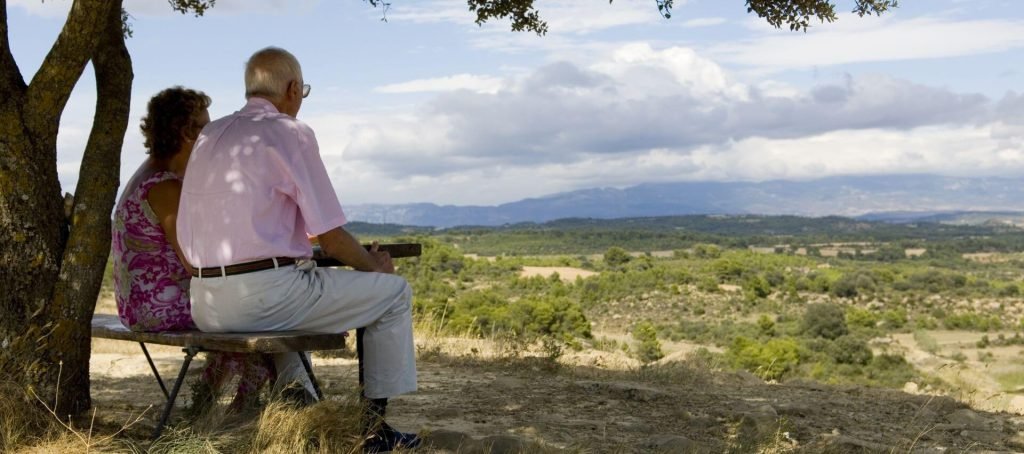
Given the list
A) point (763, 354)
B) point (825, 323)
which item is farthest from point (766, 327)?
point (763, 354)

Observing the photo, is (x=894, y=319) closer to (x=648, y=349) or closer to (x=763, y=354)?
(x=763, y=354)

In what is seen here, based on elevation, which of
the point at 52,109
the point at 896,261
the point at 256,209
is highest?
the point at 52,109

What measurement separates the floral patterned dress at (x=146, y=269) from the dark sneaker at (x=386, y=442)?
76 centimetres

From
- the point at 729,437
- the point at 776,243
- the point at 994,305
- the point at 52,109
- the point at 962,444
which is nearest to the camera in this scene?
the point at 52,109

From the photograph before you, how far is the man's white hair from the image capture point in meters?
4.26

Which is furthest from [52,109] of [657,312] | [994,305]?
[994,305]

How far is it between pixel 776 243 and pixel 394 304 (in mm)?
137761

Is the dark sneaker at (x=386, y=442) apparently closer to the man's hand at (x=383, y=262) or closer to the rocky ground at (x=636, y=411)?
the rocky ground at (x=636, y=411)

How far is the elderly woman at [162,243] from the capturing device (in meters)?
4.55

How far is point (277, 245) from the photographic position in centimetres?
410

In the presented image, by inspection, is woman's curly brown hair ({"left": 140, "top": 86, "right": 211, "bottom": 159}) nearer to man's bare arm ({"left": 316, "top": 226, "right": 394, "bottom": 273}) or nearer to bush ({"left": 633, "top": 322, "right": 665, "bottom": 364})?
man's bare arm ({"left": 316, "top": 226, "right": 394, "bottom": 273})

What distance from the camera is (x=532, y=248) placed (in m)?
112

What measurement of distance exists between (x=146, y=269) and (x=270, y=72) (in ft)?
3.61

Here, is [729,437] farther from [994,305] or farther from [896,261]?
[896,261]
